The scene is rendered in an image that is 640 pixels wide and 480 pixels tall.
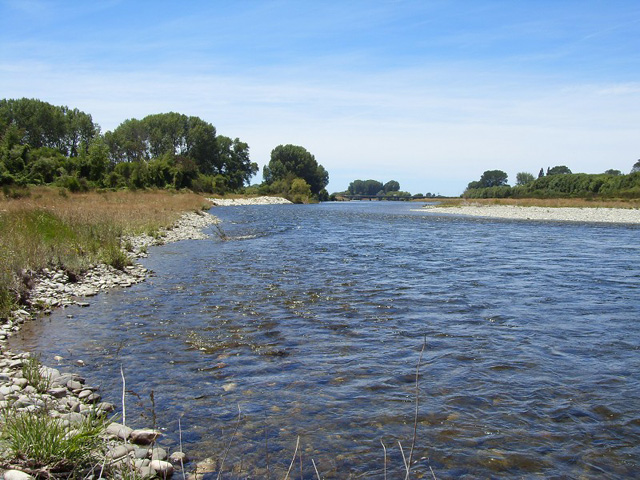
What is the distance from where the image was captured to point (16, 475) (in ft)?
12.7

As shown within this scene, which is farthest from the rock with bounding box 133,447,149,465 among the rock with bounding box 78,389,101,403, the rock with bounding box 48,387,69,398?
the rock with bounding box 48,387,69,398

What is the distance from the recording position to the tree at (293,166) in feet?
509

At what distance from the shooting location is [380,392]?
7.21m

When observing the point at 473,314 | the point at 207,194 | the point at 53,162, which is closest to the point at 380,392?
the point at 473,314

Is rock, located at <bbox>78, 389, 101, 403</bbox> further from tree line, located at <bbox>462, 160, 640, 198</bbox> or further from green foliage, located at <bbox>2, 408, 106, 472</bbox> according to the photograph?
tree line, located at <bbox>462, 160, 640, 198</bbox>

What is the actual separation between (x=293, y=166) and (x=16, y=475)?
158 metres

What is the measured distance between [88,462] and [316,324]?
682 centimetres

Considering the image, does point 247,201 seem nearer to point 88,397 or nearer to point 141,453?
point 88,397

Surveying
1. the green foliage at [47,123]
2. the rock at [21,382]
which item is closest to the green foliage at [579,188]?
the rock at [21,382]

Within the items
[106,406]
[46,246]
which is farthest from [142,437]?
[46,246]

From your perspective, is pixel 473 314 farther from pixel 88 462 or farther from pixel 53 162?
pixel 53 162

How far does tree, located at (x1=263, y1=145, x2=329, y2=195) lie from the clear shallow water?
139 metres

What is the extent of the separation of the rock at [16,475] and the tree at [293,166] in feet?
487

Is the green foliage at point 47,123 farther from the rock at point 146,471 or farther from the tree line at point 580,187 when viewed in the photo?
the rock at point 146,471
